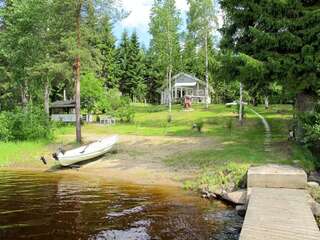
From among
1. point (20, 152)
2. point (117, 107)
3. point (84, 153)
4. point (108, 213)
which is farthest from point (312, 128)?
point (117, 107)

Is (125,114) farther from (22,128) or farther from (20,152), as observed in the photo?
(20,152)

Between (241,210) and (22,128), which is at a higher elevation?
(22,128)

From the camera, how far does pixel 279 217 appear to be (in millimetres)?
9984

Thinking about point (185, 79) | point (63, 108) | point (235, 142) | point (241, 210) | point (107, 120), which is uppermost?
point (185, 79)

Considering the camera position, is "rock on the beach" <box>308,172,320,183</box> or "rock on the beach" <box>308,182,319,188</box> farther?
"rock on the beach" <box>308,172,320,183</box>

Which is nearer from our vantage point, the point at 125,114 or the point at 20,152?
the point at 20,152

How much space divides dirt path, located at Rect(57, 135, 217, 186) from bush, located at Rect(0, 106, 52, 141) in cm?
502

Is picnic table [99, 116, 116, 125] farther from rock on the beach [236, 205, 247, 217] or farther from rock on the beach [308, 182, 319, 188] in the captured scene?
rock on the beach [236, 205, 247, 217]

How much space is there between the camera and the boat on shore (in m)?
20.9

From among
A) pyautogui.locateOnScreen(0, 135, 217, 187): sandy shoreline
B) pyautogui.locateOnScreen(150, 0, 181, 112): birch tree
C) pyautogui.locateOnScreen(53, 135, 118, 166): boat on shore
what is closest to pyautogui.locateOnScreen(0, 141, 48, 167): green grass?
pyautogui.locateOnScreen(0, 135, 217, 187): sandy shoreline

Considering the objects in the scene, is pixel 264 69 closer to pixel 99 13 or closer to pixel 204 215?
pixel 204 215

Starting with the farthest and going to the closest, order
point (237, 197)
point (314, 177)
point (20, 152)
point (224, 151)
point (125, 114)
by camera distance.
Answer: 1. point (125, 114)
2. point (20, 152)
3. point (224, 151)
4. point (314, 177)
5. point (237, 197)

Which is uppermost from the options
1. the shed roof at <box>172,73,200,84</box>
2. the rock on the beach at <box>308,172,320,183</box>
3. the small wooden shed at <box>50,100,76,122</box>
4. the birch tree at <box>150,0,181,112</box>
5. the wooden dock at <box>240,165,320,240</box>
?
the birch tree at <box>150,0,181,112</box>

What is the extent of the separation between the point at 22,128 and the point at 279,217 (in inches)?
811
